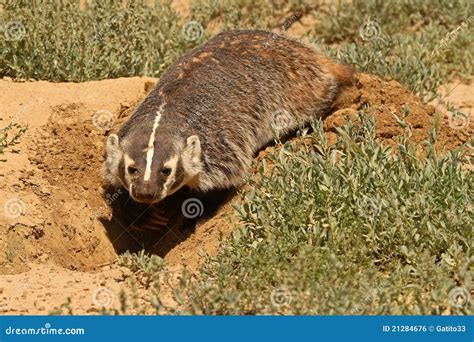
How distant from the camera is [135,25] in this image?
7820 mm

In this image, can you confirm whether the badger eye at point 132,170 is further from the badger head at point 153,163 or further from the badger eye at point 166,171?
the badger eye at point 166,171

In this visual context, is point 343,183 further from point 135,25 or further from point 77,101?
point 135,25

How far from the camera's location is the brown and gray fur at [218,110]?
6039 millimetres

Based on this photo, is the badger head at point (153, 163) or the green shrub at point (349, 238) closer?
the green shrub at point (349, 238)

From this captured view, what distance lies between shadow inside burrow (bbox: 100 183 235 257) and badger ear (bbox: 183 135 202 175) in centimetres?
36

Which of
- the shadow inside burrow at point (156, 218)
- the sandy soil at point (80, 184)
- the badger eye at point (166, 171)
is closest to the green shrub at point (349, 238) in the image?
the sandy soil at point (80, 184)

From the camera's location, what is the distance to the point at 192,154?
6.21 m

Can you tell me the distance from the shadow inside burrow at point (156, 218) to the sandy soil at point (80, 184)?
10 millimetres

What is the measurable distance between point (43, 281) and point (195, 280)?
2.95ft

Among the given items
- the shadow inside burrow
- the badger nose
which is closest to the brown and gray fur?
the badger nose

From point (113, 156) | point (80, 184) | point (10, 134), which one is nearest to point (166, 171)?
point (113, 156)

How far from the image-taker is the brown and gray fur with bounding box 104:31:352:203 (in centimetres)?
604

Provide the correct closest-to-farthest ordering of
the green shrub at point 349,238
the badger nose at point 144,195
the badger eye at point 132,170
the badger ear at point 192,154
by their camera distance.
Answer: the green shrub at point 349,238
the badger nose at point 144,195
the badger eye at point 132,170
the badger ear at point 192,154

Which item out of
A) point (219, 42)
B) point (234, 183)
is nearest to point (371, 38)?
point (219, 42)
